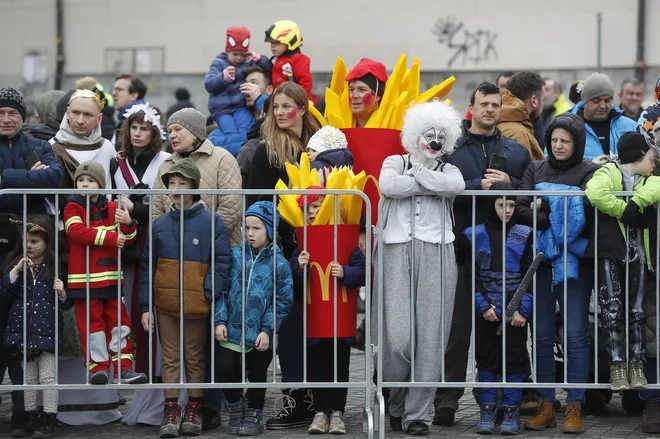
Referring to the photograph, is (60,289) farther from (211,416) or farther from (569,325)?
(569,325)

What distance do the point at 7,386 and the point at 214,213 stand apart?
160cm

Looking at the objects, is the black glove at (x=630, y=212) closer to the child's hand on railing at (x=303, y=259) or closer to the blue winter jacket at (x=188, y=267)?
the child's hand on railing at (x=303, y=259)

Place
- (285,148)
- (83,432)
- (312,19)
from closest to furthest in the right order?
1. (83,432)
2. (285,148)
3. (312,19)

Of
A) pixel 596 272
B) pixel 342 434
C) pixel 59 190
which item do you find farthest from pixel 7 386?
pixel 596 272

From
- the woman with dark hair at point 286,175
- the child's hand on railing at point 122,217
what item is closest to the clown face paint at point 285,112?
the woman with dark hair at point 286,175

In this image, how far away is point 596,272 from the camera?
7.52 m

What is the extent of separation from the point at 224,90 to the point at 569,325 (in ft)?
13.9

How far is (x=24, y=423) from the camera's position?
7.69 metres

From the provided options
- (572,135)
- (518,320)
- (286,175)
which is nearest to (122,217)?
(286,175)

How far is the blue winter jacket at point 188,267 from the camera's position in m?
7.50

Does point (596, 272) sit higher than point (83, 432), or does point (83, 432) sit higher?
point (596, 272)

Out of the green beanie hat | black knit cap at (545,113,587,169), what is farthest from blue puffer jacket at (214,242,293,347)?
black knit cap at (545,113,587,169)

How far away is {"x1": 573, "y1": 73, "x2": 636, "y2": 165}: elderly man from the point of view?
29.4 ft

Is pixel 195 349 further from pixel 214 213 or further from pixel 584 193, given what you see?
pixel 584 193
